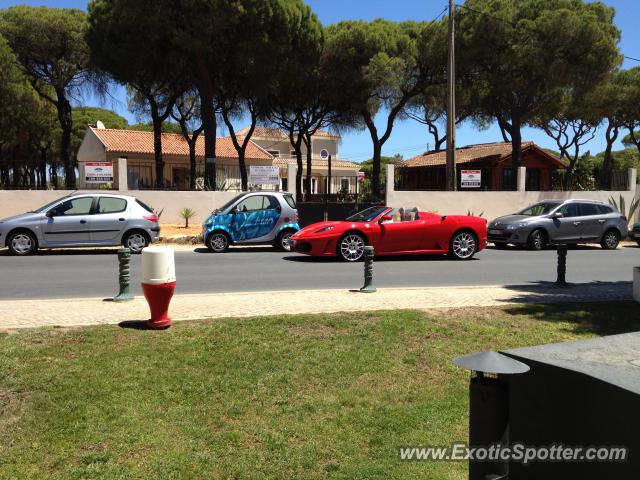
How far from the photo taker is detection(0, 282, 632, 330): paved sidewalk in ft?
23.8

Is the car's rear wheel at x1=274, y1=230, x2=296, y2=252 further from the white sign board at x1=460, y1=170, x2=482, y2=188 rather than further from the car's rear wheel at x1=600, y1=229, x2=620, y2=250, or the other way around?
the white sign board at x1=460, y1=170, x2=482, y2=188

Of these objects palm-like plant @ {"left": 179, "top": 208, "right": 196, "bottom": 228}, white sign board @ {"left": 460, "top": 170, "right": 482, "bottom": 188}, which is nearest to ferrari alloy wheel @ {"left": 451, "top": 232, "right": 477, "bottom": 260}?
white sign board @ {"left": 460, "top": 170, "right": 482, "bottom": 188}

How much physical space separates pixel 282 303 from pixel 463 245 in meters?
7.76

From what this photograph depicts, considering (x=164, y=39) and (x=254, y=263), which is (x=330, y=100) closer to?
(x=164, y=39)

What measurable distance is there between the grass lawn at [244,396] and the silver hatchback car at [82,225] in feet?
31.0

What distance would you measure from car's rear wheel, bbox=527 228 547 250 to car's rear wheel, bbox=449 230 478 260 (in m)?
3.85

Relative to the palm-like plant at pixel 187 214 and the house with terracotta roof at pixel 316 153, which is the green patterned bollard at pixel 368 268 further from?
the house with terracotta roof at pixel 316 153

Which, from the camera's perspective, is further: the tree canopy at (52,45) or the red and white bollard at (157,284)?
the tree canopy at (52,45)

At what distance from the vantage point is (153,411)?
177 inches

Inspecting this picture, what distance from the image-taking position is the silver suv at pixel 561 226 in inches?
703

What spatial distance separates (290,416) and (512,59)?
24629 mm

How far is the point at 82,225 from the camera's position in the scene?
1516 centimetres

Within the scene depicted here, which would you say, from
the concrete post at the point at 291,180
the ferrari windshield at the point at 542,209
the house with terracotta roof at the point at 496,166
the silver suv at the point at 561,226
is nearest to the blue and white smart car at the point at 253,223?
the concrete post at the point at 291,180

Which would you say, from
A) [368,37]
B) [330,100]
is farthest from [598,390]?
[330,100]
